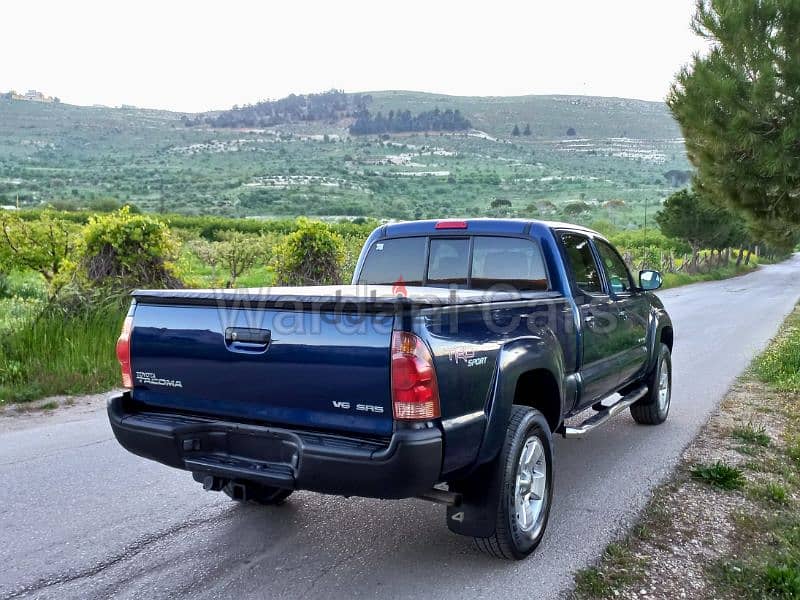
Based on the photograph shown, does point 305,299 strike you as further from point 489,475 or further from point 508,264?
point 508,264

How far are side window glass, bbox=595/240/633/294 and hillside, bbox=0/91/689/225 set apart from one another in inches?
1677

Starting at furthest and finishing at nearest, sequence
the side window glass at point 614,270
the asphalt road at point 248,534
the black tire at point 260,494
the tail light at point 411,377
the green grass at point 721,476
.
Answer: the side window glass at point 614,270 < the green grass at point 721,476 < the black tire at point 260,494 < the asphalt road at point 248,534 < the tail light at point 411,377

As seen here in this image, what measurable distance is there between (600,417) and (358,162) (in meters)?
87.5

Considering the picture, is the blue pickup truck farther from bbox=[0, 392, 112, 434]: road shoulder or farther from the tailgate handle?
bbox=[0, 392, 112, 434]: road shoulder

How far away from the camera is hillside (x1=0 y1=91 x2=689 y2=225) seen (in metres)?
59.8

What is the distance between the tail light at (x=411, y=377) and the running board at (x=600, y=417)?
6.18 ft

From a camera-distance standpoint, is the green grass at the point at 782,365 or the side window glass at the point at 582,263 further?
the green grass at the point at 782,365

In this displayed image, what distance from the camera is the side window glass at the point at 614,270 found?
5863mm

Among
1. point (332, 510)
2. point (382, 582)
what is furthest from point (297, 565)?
point (332, 510)

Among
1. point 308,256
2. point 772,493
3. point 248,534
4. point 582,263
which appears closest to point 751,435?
point 772,493

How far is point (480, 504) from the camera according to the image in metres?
3.64

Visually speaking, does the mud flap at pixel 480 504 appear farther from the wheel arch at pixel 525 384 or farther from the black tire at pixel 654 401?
the black tire at pixel 654 401

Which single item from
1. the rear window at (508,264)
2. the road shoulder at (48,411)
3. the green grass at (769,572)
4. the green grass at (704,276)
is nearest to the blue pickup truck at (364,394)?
the rear window at (508,264)

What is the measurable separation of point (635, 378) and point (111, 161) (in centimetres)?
8629
